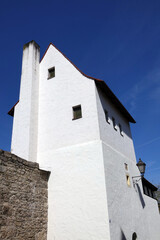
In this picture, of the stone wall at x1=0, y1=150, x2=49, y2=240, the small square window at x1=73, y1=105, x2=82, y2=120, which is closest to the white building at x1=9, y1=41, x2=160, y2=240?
the small square window at x1=73, y1=105, x2=82, y2=120

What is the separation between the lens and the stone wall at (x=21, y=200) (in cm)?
697

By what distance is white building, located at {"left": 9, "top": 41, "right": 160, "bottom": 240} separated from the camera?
838 cm

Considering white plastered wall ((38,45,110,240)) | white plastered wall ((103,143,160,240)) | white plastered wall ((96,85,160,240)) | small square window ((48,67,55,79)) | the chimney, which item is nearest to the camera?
white plastered wall ((38,45,110,240))

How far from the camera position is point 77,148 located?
9531mm

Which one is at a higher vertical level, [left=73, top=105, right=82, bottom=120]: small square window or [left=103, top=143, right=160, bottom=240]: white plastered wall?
[left=73, top=105, right=82, bottom=120]: small square window

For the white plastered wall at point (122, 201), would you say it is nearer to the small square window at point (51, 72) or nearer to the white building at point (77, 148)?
the white building at point (77, 148)

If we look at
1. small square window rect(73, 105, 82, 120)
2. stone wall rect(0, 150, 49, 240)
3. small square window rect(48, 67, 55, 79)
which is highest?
small square window rect(48, 67, 55, 79)

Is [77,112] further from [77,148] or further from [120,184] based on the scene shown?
[120,184]

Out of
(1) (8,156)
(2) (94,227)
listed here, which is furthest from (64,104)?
(2) (94,227)

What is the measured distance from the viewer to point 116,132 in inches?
468

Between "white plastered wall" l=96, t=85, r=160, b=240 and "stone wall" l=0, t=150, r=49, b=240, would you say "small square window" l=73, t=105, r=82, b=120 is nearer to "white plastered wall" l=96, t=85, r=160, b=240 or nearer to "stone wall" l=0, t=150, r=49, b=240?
"white plastered wall" l=96, t=85, r=160, b=240

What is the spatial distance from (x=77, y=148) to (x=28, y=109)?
3540mm

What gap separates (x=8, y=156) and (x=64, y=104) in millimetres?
4290

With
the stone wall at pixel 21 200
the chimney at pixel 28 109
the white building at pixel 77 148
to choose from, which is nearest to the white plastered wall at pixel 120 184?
the white building at pixel 77 148
